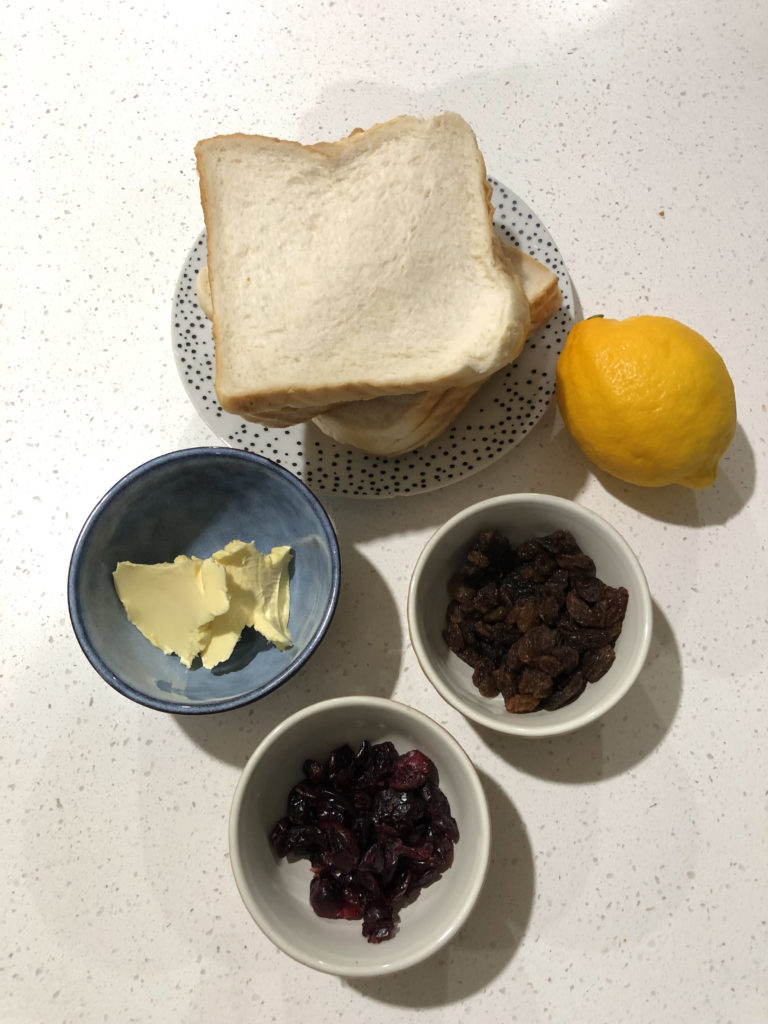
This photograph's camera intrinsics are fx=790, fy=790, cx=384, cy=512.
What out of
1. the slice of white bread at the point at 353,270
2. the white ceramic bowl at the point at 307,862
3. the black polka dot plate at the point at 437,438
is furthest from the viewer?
the black polka dot plate at the point at 437,438

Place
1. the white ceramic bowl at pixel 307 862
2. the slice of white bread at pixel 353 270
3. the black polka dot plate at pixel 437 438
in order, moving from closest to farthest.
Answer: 1. the white ceramic bowl at pixel 307 862
2. the slice of white bread at pixel 353 270
3. the black polka dot plate at pixel 437 438

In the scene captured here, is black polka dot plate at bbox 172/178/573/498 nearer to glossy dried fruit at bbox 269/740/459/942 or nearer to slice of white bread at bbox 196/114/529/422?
slice of white bread at bbox 196/114/529/422

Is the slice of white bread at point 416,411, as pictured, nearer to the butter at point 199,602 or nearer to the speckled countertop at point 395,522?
the speckled countertop at point 395,522

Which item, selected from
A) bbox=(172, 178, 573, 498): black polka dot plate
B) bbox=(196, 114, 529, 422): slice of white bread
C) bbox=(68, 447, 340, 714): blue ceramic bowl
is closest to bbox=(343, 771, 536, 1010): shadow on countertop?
bbox=(68, 447, 340, 714): blue ceramic bowl

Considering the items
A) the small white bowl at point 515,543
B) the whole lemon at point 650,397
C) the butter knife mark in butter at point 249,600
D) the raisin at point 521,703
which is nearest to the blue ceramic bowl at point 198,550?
the butter knife mark in butter at point 249,600

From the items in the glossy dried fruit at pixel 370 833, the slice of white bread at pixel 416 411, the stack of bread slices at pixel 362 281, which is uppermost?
the stack of bread slices at pixel 362 281

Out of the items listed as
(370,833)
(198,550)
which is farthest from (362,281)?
(370,833)

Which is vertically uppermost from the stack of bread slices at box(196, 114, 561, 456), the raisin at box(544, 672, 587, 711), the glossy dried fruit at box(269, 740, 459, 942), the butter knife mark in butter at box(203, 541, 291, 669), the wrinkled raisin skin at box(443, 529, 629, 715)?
the stack of bread slices at box(196, 114, 561, 456)
